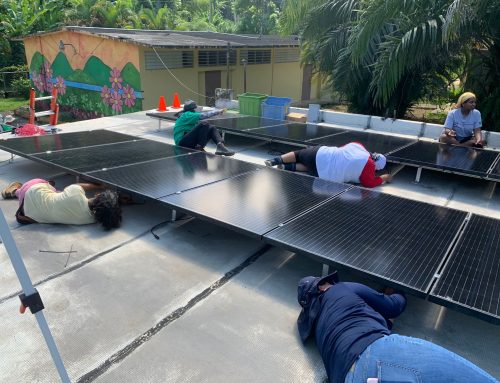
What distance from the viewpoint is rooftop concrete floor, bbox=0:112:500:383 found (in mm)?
3105

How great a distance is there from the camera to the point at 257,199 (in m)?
5.11

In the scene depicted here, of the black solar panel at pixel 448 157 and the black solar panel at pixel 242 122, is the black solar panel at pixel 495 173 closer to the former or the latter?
the black solar panel at pixel 448 157

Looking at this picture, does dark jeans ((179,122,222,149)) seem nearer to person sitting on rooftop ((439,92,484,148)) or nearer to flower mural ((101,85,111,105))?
person sitting on rooftop ((439,92,484,148))

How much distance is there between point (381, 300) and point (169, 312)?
1.84 m

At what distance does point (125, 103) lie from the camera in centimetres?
1656

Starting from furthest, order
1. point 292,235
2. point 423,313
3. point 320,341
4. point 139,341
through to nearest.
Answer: point 292,235 → point 423,313 → point 139,341 → point 320,341

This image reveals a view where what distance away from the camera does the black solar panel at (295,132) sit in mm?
8398

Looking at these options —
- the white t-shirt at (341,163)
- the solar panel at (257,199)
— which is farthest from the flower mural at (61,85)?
the white t-shirt at (341,163)

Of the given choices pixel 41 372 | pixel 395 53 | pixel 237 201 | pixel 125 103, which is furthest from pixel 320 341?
pixel 125 103

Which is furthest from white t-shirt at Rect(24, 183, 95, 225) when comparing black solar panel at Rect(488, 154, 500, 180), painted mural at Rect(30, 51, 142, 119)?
painted mural at Rect(30, 51, 142, 119)

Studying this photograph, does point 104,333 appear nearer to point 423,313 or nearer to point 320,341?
point 320,341

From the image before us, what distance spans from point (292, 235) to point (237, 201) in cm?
111

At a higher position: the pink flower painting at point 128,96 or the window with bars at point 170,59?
the window with bars at point 170,59

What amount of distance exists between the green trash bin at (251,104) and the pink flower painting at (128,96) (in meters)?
6.23
